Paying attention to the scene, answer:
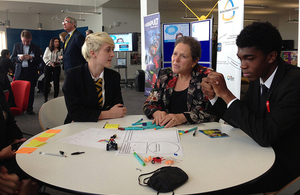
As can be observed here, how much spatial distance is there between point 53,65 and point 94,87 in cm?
504

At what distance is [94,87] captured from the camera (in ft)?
7.27

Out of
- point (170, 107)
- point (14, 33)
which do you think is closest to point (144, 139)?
point (170, 107)

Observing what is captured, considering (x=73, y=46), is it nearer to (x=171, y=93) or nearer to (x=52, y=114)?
(x=52, y=114)

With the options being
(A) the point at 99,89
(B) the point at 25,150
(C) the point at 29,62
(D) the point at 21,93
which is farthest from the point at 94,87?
(C) the point at 29,62

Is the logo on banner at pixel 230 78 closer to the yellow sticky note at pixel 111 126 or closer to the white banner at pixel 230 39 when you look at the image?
the white banner at pixel 230 39

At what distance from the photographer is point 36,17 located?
15438 millimetres

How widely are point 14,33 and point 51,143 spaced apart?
15.6m

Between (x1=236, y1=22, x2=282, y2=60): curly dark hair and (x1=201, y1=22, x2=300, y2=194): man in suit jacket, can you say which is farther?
(x1=236, y1=22, x2=282, y2=60): curly dark hair

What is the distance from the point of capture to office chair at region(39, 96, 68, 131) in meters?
2.18

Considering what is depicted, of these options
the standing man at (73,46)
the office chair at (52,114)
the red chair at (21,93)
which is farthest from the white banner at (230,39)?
the red chair at (21,93)

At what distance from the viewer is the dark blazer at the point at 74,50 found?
4891 mm

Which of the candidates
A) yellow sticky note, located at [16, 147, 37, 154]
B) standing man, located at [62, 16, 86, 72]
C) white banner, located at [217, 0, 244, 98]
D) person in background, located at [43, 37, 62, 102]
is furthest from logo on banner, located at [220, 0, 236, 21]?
yellow sticky note, located at [16, 147, 37, 154]

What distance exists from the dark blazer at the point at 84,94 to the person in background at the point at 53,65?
190 inches

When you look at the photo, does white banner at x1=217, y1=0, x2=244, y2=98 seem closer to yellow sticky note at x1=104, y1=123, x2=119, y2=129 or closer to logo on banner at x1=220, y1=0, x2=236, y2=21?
logo on banner at x1=220, y1=0, x2=236, y2=21
